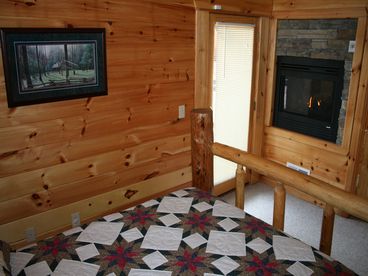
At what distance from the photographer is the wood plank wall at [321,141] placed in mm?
3227

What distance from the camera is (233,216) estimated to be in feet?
7.09

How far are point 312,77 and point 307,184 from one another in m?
2.15

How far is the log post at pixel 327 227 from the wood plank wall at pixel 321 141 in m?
1.74

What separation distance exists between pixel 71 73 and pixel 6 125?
56 cm

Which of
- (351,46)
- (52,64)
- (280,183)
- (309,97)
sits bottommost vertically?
(280,183)

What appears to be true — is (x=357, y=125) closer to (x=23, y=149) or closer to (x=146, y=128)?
(x=146, y=128)

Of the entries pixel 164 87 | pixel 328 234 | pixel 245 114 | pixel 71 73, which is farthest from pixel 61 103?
pixel 245 114

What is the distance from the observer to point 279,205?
2109 millimetres

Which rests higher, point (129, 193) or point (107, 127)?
point (107, 127)

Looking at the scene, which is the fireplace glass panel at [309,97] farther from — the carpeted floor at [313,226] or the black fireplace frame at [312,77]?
the carpeted floor at [313,226]

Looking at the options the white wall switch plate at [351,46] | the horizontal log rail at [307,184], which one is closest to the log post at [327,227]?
the horizontal log rail at [307,184]

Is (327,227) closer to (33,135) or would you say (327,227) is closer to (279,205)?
(279,205)

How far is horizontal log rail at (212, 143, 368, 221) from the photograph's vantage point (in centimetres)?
160

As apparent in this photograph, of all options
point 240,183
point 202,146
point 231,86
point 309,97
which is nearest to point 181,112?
point 231,86
